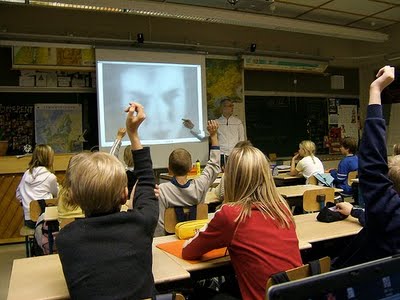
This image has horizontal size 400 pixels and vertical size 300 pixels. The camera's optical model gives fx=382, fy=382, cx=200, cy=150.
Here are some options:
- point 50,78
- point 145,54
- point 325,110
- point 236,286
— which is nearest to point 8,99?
point 50,78

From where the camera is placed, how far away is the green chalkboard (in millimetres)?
6891

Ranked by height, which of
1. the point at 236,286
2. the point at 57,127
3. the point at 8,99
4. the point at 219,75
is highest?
the point at 219,75

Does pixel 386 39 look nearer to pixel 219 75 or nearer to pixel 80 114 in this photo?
pixel 219 75

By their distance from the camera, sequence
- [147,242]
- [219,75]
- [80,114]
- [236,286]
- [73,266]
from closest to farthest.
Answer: [73,266]
[147,242]
[236,286]
[80,114]
[219,75]

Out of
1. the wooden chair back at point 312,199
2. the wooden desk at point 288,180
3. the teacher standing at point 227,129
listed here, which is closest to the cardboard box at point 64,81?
the teacher standing at point 227,129

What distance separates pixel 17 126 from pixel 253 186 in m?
4.41

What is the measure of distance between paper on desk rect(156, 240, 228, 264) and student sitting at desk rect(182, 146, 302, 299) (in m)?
0.05

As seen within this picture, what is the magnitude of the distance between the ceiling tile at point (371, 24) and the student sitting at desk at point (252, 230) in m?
6.37

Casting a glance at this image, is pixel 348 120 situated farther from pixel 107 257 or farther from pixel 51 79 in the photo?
pixel 107 257

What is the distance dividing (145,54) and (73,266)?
→ 4730mm

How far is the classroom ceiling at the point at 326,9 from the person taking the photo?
5.54 m

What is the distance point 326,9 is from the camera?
6273mm

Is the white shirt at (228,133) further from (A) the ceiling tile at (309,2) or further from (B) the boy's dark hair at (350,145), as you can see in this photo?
(A) the ceiling tile at (309,2)

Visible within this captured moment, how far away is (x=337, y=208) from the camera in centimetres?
240
